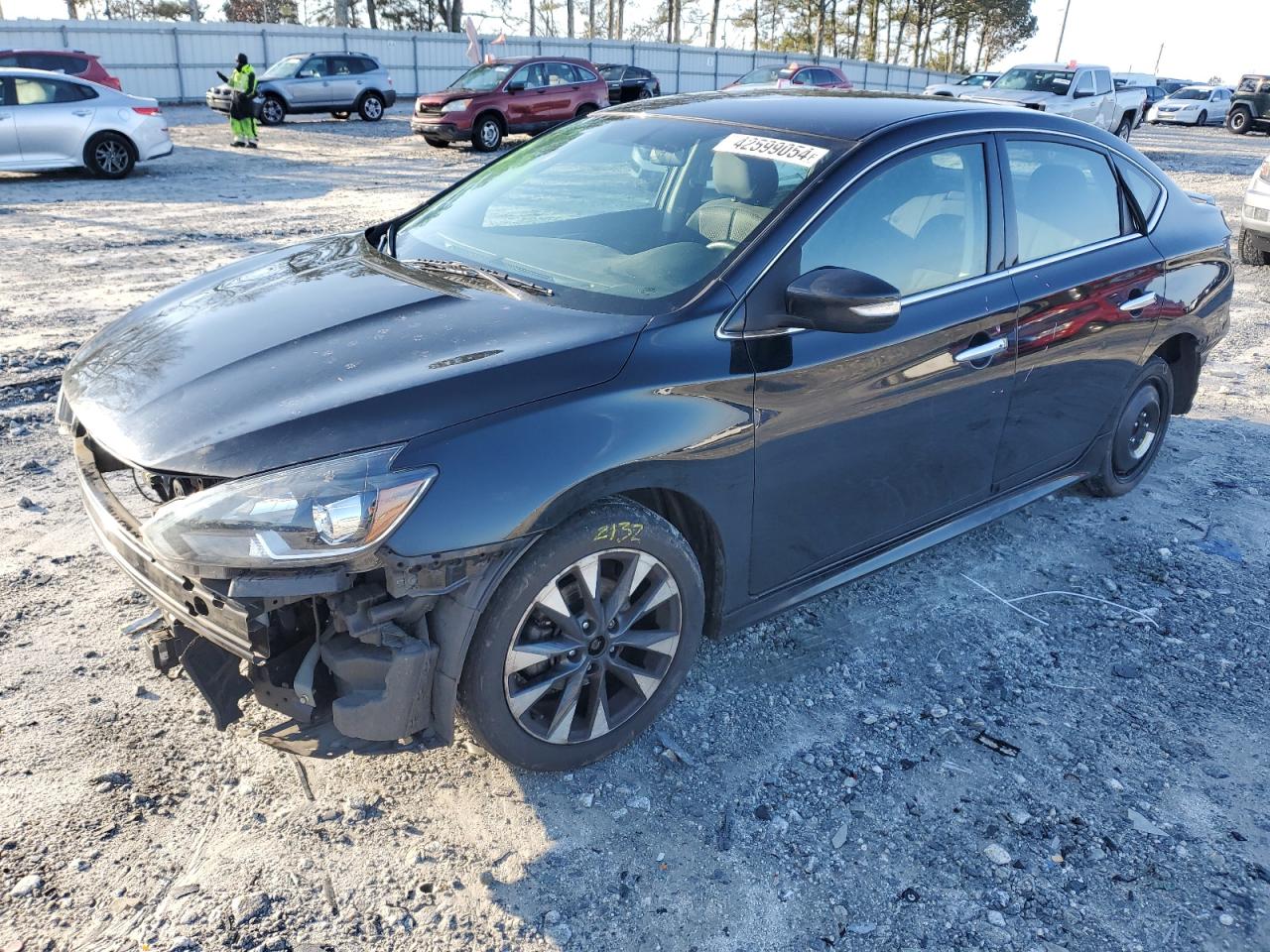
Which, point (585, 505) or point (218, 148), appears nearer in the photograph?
point (585, 505)

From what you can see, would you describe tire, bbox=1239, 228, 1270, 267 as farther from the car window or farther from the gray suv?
the gray suv

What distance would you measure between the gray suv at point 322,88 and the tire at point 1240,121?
27612 millimetres

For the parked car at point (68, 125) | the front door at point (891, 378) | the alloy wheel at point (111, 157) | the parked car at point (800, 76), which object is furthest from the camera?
the parked car at point (800, 76)

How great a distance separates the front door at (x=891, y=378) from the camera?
9.75ft

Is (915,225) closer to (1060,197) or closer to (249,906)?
(1060,197)

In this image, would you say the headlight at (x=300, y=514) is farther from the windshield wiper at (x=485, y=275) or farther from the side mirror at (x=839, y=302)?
the side mirror at (x=839, y=302)

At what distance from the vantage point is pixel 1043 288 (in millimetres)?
3707

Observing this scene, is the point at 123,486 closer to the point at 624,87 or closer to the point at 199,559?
the point at 199,559

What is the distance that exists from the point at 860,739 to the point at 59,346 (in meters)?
5.56

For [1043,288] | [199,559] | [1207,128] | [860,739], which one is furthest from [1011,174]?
[1207,128]

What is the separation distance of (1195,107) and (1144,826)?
138 feet

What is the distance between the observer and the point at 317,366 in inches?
103

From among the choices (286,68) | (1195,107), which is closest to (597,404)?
(286,68)

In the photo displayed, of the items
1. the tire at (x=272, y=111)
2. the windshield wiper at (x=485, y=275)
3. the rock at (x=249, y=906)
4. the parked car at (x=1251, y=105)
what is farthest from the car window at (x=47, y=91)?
the parked car at (x=1251, y=105)
